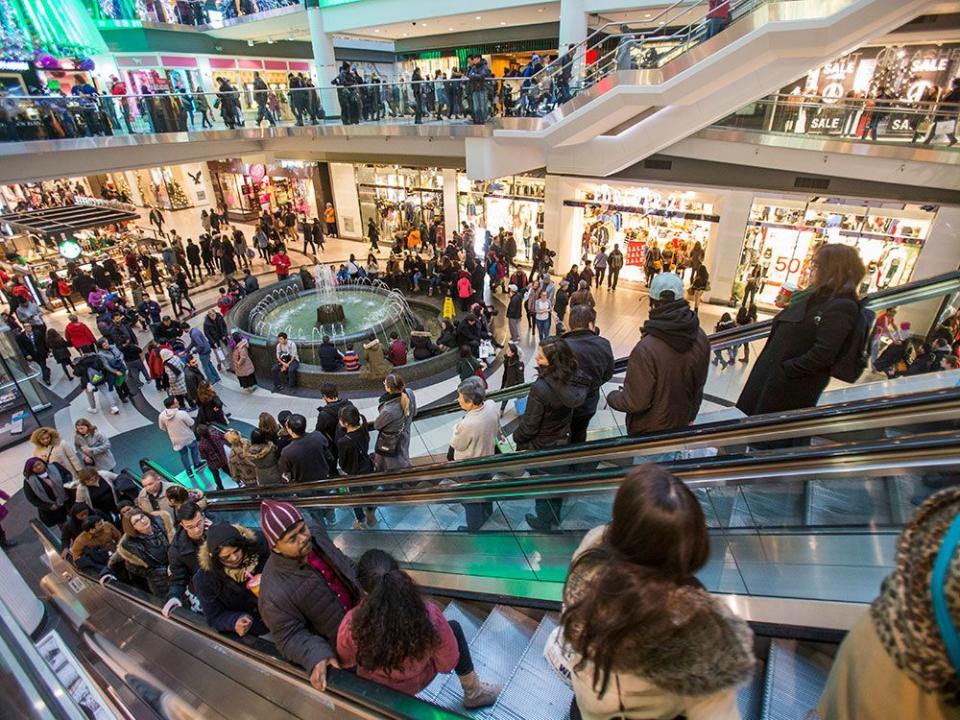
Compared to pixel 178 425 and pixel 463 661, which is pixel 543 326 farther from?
pixel 463 661

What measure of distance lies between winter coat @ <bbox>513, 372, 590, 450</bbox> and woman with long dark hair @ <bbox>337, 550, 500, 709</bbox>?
5.46 feet

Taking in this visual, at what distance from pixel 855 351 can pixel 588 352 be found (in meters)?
1.55

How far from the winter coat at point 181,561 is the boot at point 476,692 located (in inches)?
83.9

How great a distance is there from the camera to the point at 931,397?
6.82ft

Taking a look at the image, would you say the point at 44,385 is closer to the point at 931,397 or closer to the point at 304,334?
the point at 304,334

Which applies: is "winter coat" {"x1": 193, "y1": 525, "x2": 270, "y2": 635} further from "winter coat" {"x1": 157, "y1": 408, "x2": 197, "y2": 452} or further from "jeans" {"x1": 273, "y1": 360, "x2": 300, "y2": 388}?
"jeans" {"x1": 273, "y1": 360, "x2": 300, "y2": 388}

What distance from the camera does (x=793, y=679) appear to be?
195 centimetres

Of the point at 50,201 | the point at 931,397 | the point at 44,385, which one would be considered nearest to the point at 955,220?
the point at 931,397

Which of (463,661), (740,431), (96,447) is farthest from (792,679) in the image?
(96,447)

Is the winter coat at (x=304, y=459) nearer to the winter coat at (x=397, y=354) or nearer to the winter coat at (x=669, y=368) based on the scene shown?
the winter coat at (x=669, y=368)

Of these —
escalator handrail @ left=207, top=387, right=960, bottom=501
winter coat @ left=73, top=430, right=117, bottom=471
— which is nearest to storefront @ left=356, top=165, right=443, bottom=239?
winter coat @ left=73, top=430, right=117, bottom=471

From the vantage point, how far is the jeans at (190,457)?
766 cm

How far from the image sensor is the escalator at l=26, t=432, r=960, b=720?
1922 mm

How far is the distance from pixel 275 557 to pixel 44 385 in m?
12.3
